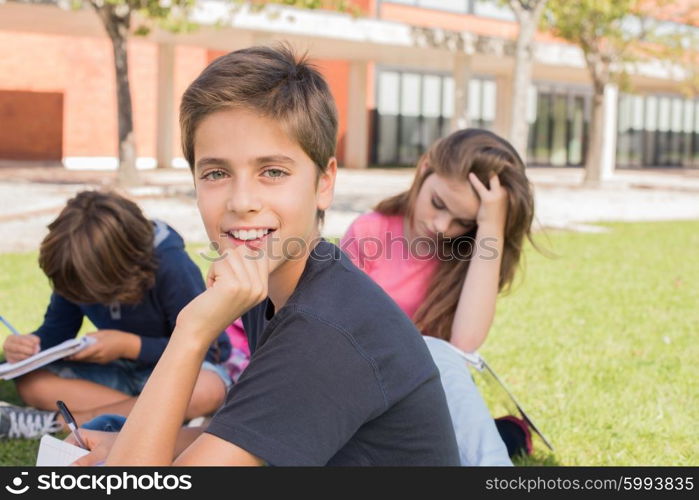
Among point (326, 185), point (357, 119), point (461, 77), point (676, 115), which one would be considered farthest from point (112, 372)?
point (676, 115)

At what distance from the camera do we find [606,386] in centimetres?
466

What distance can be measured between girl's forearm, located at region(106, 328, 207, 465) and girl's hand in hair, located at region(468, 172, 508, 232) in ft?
6.30

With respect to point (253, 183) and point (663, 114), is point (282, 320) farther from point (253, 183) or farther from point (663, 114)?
point (663, 114)

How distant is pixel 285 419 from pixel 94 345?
2252mm

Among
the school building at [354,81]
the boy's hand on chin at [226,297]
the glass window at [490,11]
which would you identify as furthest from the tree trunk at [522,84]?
the glass window at [490,11]

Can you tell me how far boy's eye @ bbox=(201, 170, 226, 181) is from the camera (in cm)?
189

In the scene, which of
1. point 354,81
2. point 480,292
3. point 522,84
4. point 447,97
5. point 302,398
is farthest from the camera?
point 447,97

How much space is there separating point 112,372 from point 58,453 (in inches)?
68.2

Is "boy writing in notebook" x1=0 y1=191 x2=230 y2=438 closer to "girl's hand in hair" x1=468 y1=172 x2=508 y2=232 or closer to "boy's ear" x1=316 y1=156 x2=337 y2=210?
"girl's hand in hair" x1=468 y1=172 x2=508 y2=232

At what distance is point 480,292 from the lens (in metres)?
3.39

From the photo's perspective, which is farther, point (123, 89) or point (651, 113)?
point (651, 113)
